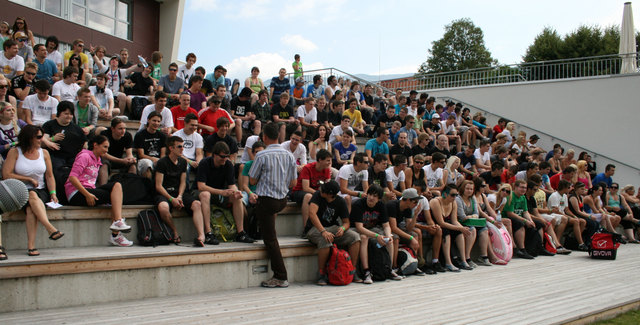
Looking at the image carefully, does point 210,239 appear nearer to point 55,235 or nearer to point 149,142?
point 55,235

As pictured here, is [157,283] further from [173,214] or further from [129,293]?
[173,214]

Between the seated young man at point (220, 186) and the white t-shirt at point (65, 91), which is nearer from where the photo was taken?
the seated young man at point (220, 186)

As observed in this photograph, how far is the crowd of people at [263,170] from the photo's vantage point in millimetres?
6195

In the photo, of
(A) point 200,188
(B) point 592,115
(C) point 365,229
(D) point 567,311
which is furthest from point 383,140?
(B) point 592,115

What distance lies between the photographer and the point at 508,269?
8.23 metres

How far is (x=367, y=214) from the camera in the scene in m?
7.35

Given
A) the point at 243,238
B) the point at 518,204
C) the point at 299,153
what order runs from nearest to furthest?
the point at 243,238 < the point at 299,153 < the point at 518,204

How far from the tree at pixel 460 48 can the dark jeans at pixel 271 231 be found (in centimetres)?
5203

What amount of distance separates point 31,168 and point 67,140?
1126 millimetres

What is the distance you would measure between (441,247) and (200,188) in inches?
159

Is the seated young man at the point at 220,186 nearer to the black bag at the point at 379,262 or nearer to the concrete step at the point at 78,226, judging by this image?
the concrete step at the point at 78,226

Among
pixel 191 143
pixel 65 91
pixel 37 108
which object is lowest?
pixel 191 143

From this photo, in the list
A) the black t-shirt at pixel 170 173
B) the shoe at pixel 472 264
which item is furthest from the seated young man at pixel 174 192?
the shoe at pixel 472 264

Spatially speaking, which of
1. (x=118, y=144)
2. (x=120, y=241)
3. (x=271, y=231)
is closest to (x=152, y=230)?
(x=120, y=241)
